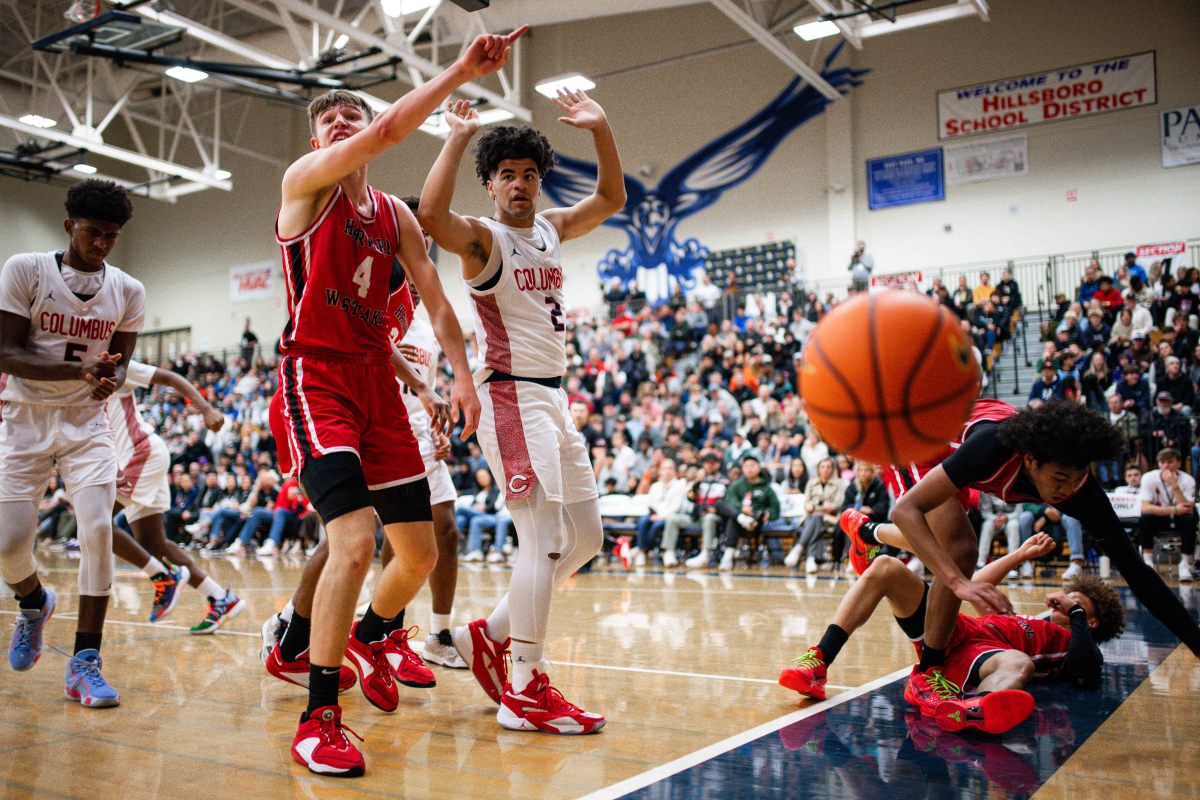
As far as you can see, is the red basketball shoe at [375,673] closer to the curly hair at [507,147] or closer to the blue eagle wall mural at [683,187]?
the curly hair at [507,147]

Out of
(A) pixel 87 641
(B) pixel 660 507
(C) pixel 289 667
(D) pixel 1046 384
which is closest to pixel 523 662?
(C) pixel 289 667

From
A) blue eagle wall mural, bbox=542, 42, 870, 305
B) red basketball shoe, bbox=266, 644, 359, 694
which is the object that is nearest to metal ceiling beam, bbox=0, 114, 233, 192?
blue eagle wall mural, bbox=542, 42, 870, 305

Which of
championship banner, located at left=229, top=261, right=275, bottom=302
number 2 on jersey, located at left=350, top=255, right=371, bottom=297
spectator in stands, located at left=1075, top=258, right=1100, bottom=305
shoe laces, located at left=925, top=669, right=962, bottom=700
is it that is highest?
championship banner, located at left=229, top=261, right=275, bottom=302

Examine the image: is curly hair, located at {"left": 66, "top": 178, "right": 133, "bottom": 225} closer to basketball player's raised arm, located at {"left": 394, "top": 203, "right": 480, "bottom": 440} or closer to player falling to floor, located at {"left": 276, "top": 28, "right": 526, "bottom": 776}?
player falling to floor, located at {"left": 276, "top": 28, "right": 526, "bottom": 776}

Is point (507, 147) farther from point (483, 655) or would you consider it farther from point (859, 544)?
point (859, 544)

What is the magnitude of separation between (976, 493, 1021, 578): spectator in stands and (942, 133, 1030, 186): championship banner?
9264 mm

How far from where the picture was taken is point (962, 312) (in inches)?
579

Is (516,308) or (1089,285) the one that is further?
(1089,285)

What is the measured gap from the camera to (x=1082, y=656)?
158 inches

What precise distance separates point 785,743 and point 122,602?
20.5 ft

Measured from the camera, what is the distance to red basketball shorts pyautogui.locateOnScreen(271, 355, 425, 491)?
10.3 feet

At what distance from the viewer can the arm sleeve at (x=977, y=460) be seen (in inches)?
126

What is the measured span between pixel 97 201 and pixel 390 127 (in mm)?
1817

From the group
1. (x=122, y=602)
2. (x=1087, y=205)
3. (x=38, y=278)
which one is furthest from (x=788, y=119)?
(x=38, y=278)
